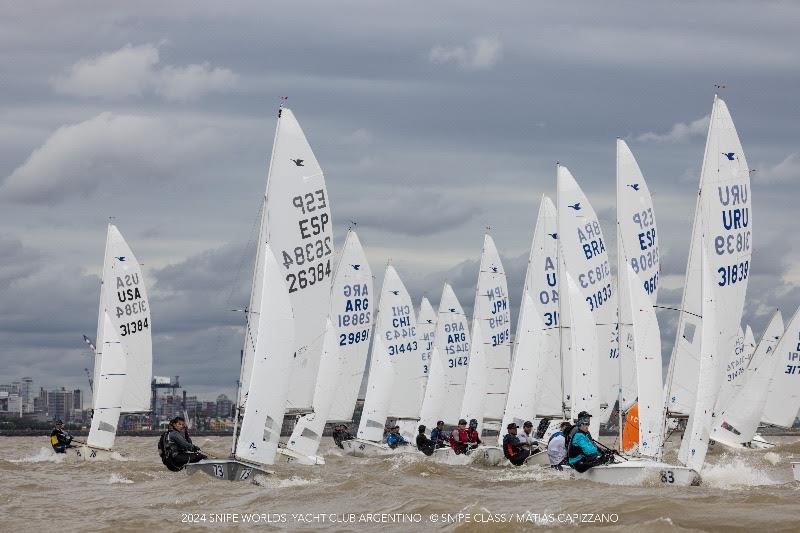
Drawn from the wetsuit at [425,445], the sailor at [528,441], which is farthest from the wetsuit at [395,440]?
the sailor at [528,441]

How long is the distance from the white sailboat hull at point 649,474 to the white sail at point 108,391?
67.4ft

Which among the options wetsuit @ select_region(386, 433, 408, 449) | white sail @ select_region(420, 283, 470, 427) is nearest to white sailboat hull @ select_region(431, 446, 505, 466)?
wetsuit @ select_region(386, 433, 408, 449)

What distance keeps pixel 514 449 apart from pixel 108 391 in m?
15.0

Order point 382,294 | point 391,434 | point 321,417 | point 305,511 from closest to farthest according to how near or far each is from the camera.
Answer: point 305,511
point 321,417
point 391,434
point 382,294

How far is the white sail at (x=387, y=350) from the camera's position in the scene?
143 ft

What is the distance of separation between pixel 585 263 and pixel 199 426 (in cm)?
12916

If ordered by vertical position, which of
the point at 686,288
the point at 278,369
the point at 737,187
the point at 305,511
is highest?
the point at 737,187

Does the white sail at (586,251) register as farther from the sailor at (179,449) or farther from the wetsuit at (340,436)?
the sailor at (179,449)

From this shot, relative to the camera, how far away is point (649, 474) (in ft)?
70.5

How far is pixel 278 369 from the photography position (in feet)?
74.7

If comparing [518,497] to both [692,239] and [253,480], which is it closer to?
[253,480]

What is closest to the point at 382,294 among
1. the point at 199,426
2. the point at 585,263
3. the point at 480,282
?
the point at 480,282

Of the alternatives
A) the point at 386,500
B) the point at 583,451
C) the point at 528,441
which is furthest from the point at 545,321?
the point at 386,500

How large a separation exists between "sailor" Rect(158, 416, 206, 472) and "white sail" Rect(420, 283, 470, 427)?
74.2 feet
